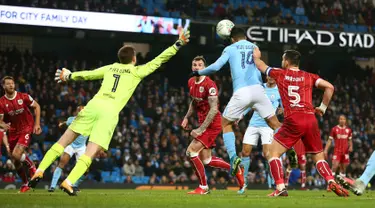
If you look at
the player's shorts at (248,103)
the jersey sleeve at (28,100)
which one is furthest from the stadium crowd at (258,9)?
the player's shorts at (248,103)

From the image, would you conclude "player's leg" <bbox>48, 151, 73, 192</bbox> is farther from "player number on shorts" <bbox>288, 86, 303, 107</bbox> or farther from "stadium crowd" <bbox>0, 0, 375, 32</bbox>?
"stadium crowd" <bbox>0, 0, 375, 32</bbox>

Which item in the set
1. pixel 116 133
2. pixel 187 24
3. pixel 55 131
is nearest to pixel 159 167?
pixel 116 133

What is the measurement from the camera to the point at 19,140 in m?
17.2

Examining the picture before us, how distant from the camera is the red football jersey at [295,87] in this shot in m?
12.6

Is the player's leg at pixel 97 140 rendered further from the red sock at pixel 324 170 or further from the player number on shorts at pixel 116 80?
the red sock at pixel 324 170

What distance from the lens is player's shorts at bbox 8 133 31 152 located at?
56.3 feet

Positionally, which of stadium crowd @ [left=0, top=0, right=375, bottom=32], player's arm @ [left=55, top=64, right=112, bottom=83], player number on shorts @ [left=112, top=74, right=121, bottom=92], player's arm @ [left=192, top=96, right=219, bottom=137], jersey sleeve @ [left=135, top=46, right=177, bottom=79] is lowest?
player's arm @ [left=192, top=96, right=219, bottom=137]

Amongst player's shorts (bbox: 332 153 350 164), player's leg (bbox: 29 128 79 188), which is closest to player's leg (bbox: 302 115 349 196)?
player's leg (bbox: 29 128 79 188)

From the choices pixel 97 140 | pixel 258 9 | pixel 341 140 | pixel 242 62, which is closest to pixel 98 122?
pixel 97 140

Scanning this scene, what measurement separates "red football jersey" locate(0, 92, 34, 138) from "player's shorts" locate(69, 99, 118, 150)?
520 cm

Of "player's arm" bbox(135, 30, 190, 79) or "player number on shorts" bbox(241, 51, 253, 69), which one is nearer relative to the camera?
"player's arm" bbox(135, 30, 190, 79)

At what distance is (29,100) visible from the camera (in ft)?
55.6

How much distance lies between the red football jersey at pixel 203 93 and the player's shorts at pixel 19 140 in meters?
4.21

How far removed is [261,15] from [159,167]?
35.8 ft
